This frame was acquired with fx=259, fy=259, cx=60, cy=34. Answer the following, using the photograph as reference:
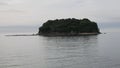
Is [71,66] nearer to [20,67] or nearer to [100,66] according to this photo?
[100,66]

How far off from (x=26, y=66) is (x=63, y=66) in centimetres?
589

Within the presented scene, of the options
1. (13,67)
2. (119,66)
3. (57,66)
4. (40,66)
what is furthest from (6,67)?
(119,66)

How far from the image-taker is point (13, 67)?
1590 inches

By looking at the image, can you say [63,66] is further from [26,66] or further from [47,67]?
[26,66]

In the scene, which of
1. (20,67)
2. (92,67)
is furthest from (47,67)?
(92,67)

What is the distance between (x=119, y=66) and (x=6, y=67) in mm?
17426

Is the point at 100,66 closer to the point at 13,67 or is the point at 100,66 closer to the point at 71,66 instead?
the point at 71,66

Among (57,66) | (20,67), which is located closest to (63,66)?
(57,66)

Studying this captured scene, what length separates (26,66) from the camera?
40.9 meters

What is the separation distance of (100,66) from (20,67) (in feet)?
40.4

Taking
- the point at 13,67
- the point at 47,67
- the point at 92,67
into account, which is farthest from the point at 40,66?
the point at 92,67

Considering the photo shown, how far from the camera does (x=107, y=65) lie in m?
40.2

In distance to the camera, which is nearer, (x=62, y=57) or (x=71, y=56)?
(x=62, y=57)

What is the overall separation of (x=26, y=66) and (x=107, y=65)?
12.7 meters
